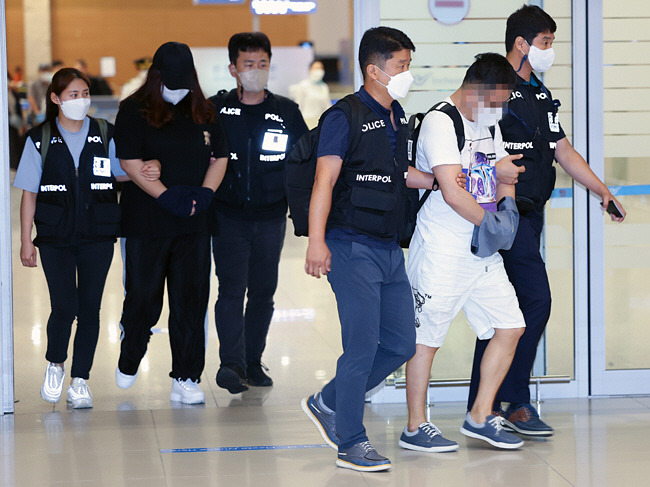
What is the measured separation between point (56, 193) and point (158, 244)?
525 mm

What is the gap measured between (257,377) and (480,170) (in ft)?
6.26

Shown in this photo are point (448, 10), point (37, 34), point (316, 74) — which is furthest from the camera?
point (37, 34)

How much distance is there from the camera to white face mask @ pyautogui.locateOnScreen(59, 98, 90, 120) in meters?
4.41

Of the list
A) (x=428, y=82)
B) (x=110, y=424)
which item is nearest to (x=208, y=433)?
(x=110, y=424)


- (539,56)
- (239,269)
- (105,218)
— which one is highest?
(539,56)

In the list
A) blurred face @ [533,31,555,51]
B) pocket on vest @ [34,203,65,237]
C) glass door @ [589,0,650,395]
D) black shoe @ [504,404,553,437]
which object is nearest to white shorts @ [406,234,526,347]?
black shoe @ [504,404,553,437]

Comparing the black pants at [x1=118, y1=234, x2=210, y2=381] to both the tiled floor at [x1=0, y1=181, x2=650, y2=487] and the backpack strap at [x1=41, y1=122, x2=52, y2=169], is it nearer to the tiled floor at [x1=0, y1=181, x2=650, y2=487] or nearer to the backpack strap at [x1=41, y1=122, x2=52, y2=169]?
the tiled floor at [x1=0, y1=181, x2=650, y2=487]

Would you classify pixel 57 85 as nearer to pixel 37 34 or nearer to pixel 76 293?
pixel 76 293

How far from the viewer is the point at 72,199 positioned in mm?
A: 4445

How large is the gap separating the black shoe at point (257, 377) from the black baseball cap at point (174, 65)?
5.10 ft

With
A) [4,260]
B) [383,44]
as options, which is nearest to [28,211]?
[4,260]

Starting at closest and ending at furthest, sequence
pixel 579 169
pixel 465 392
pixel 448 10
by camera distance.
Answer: pixel 579 169
pixel 448 10
pixel 465 392

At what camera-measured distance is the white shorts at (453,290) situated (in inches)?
145

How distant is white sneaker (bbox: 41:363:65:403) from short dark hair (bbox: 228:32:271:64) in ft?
5.77
